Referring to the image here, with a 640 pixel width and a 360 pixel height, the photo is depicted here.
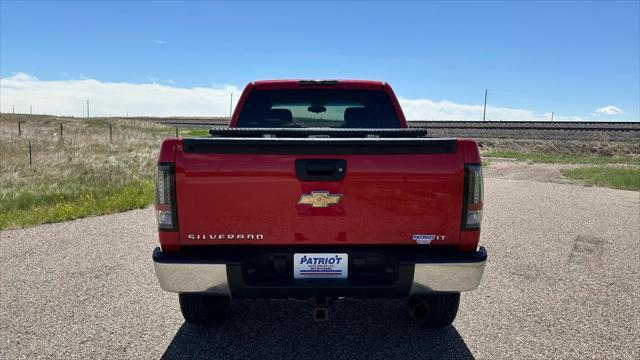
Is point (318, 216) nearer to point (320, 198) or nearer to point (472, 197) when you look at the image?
point (320, 198)

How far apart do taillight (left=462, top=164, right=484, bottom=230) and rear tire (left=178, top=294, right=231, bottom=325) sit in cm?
186

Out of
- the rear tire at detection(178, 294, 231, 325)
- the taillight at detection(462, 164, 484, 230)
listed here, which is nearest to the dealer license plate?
the taillight at detection(462, 164, 484, 230)

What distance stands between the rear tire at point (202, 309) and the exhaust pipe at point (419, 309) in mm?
1442

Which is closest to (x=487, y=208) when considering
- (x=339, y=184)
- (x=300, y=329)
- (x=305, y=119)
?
(x=305, y=119)

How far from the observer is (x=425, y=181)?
261 centimetres

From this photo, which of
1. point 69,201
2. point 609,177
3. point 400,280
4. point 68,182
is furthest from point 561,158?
point 400,280

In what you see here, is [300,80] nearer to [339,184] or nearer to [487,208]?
[339,184]

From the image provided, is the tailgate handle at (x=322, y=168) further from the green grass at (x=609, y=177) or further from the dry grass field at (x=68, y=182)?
the green grass at (x=609, y=177)

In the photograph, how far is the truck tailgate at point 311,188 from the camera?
8.55ft

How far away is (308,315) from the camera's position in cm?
386

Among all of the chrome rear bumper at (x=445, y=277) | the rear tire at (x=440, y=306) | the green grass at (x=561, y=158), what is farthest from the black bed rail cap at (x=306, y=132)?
the green grass at (x=561, y=158)

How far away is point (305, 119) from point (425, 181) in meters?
2.45

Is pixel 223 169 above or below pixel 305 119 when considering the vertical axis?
below

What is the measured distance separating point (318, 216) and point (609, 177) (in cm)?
1584
